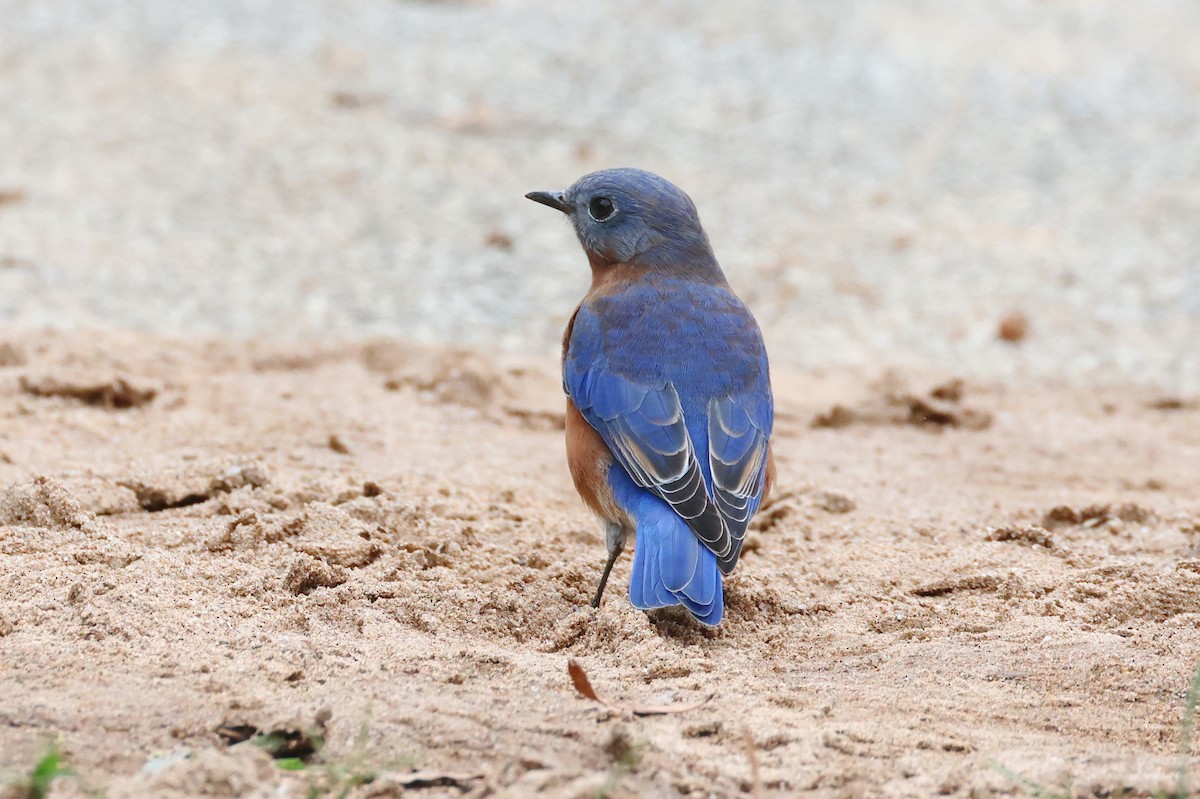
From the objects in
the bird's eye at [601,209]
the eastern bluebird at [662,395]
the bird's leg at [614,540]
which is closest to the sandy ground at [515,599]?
the bird's leg at [614,540]

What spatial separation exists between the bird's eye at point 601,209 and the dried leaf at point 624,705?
8.87ft

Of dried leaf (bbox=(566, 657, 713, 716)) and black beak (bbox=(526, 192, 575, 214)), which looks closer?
A: dried leaf (bbox=(566, 657, 713, 716))

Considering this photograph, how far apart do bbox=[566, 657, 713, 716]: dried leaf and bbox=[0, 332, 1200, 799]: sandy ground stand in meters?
0.03

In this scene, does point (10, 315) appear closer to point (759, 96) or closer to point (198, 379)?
point (198, 379)

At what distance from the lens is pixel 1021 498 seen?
6.03 m

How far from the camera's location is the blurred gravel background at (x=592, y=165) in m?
9.15

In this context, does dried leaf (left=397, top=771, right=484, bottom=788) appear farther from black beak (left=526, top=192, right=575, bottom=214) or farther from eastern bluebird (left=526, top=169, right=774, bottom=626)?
black beak (left=526, top=192, right=575, bottom=214)

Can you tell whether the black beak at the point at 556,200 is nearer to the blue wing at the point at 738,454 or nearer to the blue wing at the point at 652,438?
the blue wing at the point at 652,438

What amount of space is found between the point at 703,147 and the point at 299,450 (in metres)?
7.23

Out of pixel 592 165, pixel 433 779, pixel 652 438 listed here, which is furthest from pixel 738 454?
pixel 592 165

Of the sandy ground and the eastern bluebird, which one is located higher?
the eastern bluebird

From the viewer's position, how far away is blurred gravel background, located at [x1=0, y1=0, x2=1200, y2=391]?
→ 9148mm

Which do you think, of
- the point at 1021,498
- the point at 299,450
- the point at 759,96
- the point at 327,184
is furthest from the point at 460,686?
the point at 759,96

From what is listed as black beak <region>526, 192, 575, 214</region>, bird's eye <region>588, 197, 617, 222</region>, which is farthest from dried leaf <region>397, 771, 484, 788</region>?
black beak <region>526, 192, 575, 214</region>
